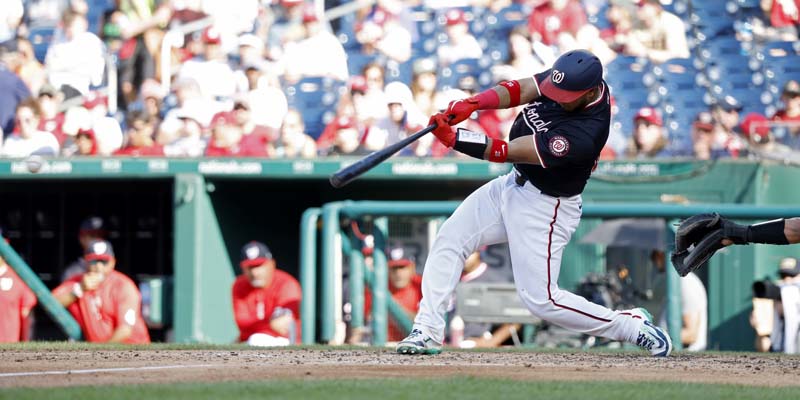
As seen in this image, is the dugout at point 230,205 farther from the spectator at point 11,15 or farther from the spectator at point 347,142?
the spectator at point 11,15

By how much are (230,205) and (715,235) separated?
18.8 ft

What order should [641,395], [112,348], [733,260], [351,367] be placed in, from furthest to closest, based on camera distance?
[733,260]
[112,348]
[351,367]
[641,395]

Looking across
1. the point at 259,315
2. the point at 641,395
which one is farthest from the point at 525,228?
the point at 259,315

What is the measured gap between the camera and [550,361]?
18.8ft

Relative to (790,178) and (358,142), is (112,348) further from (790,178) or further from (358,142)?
(790,178)

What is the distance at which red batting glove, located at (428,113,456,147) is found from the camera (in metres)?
5.36

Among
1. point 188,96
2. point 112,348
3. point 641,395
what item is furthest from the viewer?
point 188,96

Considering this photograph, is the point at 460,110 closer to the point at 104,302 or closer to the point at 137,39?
the point at 104,302

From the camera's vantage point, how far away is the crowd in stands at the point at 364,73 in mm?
10203

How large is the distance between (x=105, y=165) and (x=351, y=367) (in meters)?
5.34

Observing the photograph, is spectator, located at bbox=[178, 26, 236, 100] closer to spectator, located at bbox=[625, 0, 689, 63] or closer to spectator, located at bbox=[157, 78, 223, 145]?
spectator, located at bbox=[157, 78, 223, 145]

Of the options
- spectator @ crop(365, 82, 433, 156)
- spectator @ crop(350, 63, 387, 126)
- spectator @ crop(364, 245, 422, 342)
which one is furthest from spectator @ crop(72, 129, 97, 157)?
spectator @ crop(364, 245, 422, 342)

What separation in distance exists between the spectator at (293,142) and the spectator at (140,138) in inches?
37.1

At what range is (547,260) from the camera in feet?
18.5
